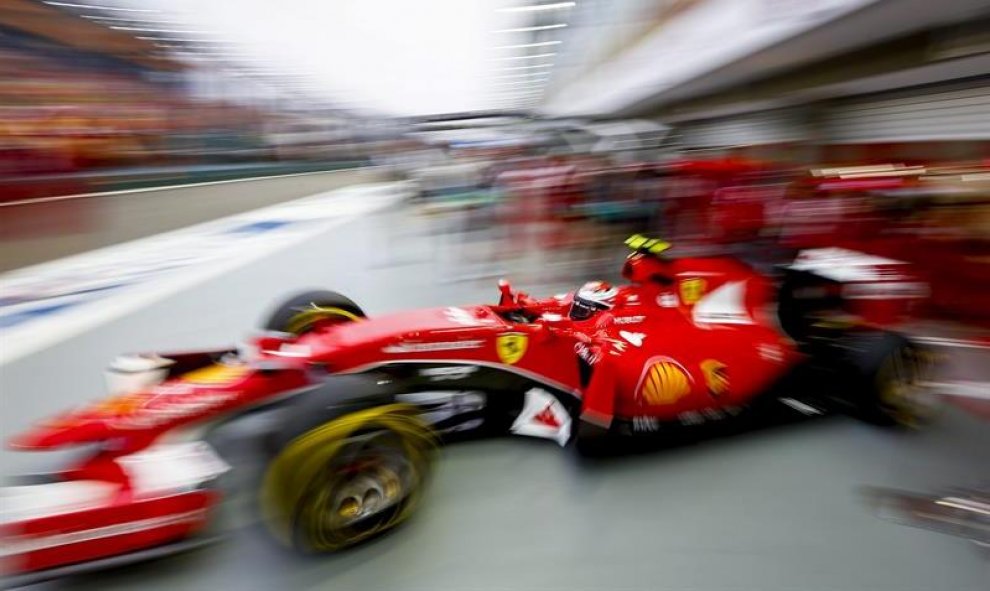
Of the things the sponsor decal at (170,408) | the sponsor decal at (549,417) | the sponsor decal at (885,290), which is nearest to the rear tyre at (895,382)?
the sponsor decal at (885,290)

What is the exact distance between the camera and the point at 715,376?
1651 millimetres

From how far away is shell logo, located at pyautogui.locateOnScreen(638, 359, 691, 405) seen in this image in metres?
1.56

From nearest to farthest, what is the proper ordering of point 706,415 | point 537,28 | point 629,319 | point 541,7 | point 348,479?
point 348,479
point 706,415
point 629,319
point 541,7
point 537,28

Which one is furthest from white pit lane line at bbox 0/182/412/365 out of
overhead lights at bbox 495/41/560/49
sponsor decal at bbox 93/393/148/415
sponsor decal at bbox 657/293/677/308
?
overhead lights at bbox 495/41/560/49

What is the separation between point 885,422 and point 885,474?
21 centimetres

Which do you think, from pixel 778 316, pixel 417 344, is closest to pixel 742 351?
pixel 778 316

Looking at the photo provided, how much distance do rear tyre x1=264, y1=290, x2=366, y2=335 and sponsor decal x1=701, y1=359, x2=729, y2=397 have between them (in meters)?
1.10

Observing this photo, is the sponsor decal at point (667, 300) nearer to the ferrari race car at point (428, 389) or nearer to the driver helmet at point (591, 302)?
the ferrari race car at point (428, 389)

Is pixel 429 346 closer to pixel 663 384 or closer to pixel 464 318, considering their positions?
pixel 464 318

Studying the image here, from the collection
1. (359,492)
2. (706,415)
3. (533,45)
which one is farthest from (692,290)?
(533,45)

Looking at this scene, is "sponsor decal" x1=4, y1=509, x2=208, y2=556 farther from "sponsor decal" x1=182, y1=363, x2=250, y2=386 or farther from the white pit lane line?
the white pit lane line

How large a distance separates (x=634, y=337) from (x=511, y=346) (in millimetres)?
432

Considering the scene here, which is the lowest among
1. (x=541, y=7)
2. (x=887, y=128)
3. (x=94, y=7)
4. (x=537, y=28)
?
(x=887, y=128)

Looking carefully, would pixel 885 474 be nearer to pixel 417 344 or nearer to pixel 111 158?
pixel 417 344
